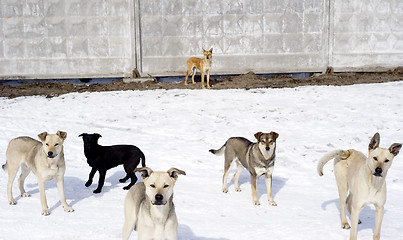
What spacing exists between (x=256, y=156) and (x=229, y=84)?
28.7 ft

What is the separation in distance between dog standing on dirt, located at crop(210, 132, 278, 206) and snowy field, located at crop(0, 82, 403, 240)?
0.34 metres

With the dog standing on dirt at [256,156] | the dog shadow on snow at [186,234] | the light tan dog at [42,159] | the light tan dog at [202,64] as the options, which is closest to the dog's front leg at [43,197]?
the light tan dog at [42,159]

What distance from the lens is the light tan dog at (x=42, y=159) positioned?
20.4 ft

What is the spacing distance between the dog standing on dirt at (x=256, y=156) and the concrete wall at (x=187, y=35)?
29.8 ft

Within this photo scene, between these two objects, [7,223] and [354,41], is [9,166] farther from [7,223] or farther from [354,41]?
[354,41]

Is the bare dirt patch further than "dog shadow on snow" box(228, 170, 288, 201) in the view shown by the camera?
Yes

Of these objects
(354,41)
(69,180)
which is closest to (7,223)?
(69,180)

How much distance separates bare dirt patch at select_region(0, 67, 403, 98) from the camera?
→ 14969 mm

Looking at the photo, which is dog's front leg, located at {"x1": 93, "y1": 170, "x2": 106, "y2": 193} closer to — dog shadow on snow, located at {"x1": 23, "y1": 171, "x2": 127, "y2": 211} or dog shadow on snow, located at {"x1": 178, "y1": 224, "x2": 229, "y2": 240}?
dog shadow on snow, located at {"x1": 23, "y1": 171, "x2": 127, "y2": 211}

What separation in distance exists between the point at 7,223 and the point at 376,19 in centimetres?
1473

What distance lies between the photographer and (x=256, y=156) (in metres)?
6.85

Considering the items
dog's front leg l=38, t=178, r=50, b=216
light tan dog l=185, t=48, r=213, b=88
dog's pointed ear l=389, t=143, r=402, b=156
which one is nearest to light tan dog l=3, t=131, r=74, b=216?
dog's front leg l=38, t=178, r=50, b=216

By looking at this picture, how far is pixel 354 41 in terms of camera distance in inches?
643

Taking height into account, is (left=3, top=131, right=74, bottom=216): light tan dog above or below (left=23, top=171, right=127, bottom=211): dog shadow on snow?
above
